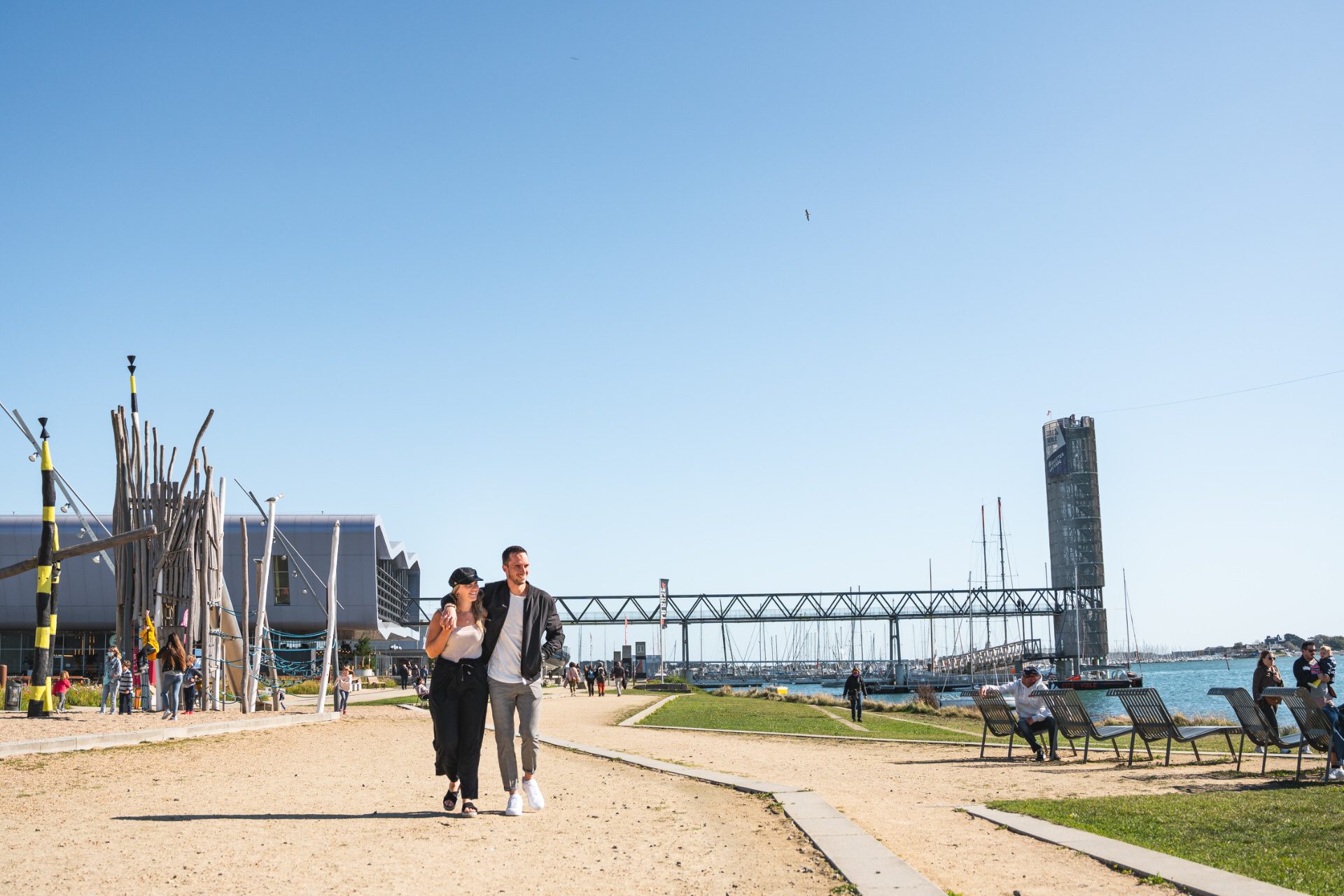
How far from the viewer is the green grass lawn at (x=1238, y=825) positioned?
656cm

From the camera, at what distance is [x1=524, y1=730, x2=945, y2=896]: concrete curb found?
5.72 m

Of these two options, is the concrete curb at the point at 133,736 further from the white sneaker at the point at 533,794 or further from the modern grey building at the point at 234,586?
the modern grey building at the point at 234,586

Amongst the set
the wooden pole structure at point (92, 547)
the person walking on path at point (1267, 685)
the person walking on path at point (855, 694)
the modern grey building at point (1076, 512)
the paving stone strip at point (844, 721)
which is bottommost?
the paving stone strip at point (844, 721)

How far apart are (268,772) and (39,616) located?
34.9ft

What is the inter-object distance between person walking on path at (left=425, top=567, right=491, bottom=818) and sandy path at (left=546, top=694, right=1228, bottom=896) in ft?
8.87

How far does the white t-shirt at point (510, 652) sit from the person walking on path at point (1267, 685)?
8.44 m

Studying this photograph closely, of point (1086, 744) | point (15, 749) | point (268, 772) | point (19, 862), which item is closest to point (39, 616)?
point (15, 749)

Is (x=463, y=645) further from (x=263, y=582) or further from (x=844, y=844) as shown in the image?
(x=263, y=582)

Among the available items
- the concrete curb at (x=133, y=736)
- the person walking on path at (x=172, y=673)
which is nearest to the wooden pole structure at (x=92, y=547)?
the person walking on path at (x=172, y=673)

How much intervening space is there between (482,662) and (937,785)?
18.3 ft

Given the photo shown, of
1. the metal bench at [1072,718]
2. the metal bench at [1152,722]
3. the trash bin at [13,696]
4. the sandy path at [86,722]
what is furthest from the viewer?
the trash bin at [13,696]

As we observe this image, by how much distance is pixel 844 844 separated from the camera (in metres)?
6.89

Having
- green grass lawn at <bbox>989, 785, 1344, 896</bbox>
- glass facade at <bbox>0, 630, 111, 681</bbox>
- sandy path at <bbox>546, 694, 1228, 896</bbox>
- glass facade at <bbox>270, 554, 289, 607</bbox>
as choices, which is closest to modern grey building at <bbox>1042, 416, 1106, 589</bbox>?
glass facade at <bbox>270, 554, 289, 607</bbox>

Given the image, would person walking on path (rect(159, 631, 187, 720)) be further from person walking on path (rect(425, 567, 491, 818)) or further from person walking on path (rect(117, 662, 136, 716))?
person walking on path (rect(425, 567, 491, 818))
